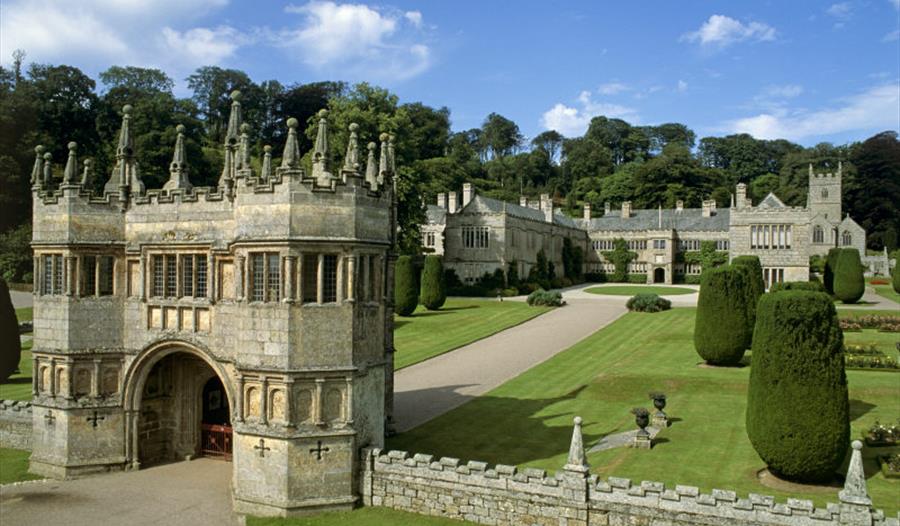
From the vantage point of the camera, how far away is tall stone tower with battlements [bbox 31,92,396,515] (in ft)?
58.9

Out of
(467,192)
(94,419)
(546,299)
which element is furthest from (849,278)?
(94,419)

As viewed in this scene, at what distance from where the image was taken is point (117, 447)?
21.9 metres

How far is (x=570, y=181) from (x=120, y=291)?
12706 centimetres

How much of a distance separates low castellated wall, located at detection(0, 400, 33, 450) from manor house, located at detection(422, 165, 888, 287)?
5048 centimetres

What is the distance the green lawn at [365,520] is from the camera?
56.4ft

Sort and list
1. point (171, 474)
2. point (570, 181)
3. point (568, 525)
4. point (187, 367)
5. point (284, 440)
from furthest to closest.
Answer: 1. point (570, 181)
2. point (187, 367)
3. point (171, 474)
4. point (284, 440)
5. point (568, 525)

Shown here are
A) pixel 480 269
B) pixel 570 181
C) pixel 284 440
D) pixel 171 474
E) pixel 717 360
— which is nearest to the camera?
pixel 284 440

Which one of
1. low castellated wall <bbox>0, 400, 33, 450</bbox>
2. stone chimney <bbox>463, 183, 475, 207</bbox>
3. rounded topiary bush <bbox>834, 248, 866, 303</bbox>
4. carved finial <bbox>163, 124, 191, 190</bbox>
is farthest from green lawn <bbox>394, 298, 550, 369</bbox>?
rounded topiary bush <bbox>834, 248, 866, 303</bbox>

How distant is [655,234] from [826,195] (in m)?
32.4

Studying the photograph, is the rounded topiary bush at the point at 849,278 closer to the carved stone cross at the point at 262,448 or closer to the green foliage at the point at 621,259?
the green foliage at the point at 621,259

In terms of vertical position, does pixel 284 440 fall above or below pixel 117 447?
above

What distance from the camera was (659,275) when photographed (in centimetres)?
8831

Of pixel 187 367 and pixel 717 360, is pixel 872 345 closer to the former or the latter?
pixel 717 360

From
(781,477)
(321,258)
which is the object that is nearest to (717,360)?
(781,477)
